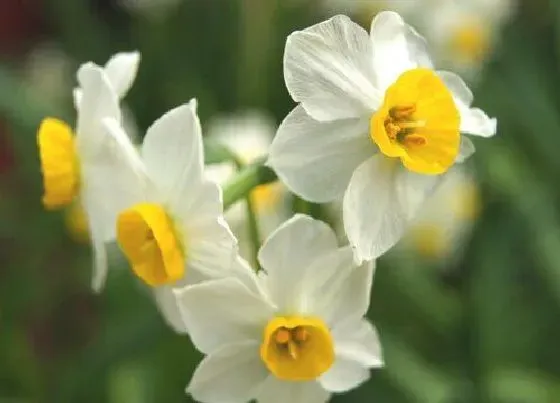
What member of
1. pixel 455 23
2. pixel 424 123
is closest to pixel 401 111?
pixel 424 123

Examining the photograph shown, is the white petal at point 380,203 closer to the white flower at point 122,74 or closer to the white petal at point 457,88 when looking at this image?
the white petal at point 457,88

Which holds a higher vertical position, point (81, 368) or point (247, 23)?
point (247, 23)

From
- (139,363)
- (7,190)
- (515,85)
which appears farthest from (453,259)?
(7,190)

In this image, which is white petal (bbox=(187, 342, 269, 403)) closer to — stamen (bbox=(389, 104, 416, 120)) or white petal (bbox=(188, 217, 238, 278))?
white petal (bbox=(188, 217, 238, 278))

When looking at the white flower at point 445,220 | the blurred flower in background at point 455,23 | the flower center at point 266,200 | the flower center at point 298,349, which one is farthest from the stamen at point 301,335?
the blurred flower in background at point 455,23

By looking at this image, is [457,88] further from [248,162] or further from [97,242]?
[248,162]

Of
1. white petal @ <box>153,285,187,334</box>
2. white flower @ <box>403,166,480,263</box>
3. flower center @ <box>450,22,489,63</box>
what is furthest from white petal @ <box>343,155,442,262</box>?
flower center @ <box>450,22,489,63</box>

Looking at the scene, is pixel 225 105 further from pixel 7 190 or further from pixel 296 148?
pixel 296 148
